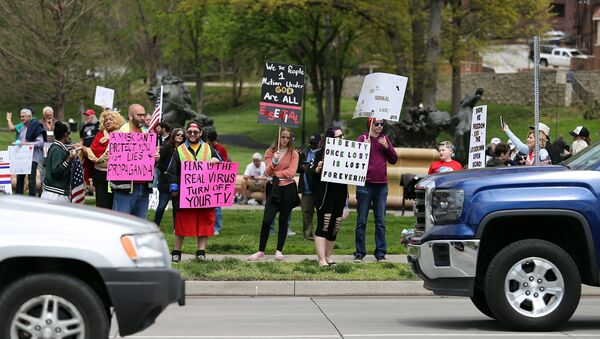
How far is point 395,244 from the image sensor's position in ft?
59.4

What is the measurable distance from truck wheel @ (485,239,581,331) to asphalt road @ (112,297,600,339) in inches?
5.6

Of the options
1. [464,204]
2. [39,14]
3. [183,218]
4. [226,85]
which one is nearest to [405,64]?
[39,14]

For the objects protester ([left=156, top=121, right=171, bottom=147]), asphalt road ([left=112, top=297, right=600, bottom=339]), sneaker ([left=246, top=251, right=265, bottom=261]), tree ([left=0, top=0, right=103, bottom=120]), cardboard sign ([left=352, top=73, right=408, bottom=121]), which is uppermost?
tree ([left=0, top=0, right=103, bottom=120])

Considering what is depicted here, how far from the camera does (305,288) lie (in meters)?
13.6

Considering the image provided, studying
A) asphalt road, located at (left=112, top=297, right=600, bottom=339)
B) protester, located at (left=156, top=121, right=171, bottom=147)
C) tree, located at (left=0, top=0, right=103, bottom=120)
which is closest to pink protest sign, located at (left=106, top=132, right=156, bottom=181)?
asphalt road, located at (left=112, top=297, right=600, bottom=339)

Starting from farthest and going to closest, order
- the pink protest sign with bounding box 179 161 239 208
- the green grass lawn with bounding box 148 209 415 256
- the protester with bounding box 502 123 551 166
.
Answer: the protester with bounding box 502 123 551 166 < the green grass lawn with bounding box 148 209 415 256 < the pink protest sign with bounding box 179 161 239 208

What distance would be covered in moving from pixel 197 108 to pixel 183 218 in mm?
60891

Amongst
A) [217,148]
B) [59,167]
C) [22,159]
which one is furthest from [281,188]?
[22,159]

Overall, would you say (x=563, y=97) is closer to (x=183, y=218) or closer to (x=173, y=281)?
(x=183, y=218)

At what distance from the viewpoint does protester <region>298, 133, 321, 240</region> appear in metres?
17.2

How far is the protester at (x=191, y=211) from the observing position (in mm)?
14992

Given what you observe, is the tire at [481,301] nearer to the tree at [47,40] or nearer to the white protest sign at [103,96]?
the white protest sign at [103,96]

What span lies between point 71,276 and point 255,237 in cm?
1091

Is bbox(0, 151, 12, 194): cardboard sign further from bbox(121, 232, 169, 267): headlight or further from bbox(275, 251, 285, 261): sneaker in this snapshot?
bbox(121, 232, 169, 267): headlight
